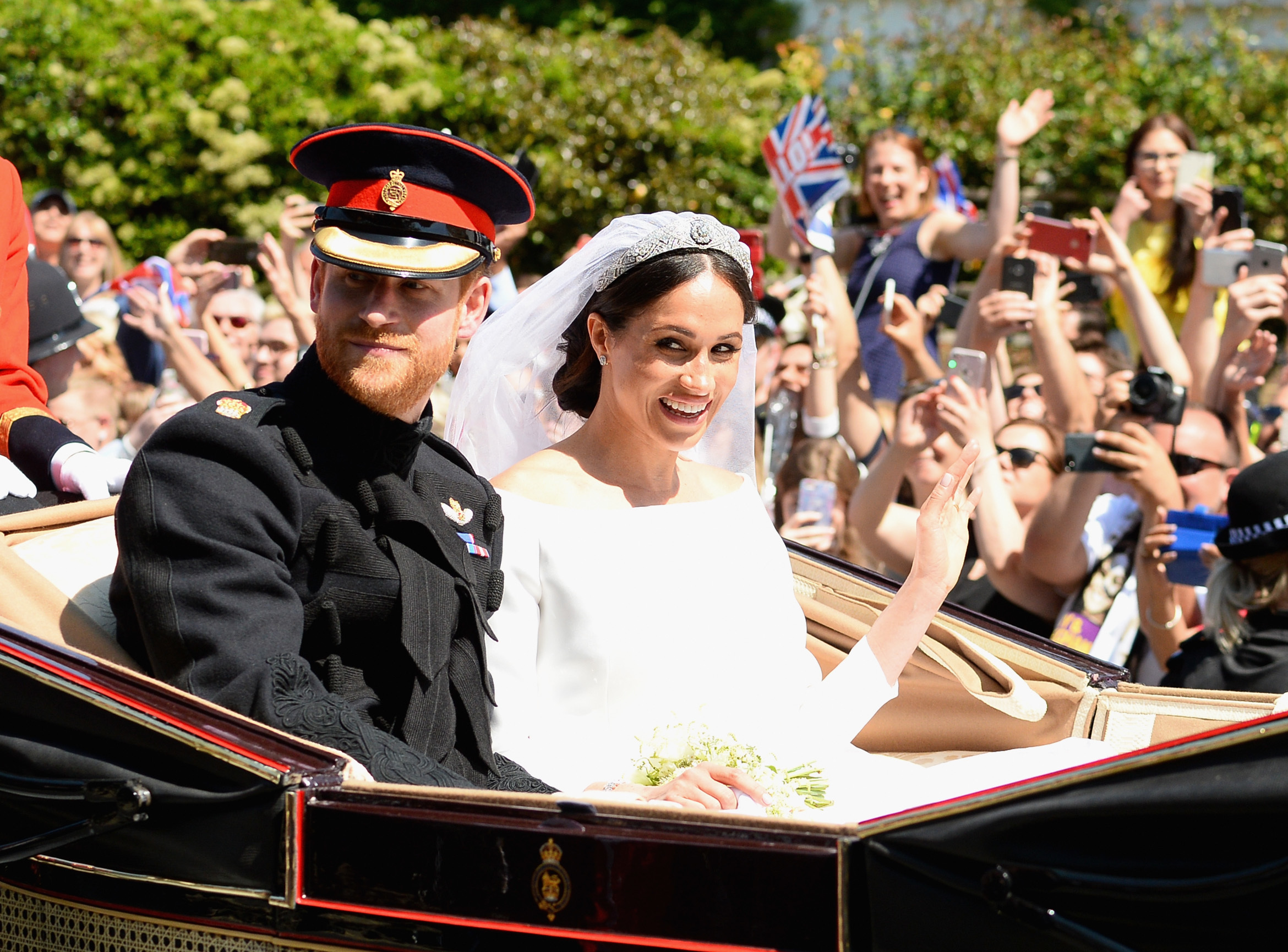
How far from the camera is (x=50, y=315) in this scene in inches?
145

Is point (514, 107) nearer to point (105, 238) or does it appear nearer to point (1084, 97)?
point (105, 238)

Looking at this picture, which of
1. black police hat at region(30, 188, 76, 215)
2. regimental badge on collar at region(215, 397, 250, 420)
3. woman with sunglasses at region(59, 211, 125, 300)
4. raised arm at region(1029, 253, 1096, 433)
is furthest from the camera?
black police hat at region(30, 188, 76, 215)

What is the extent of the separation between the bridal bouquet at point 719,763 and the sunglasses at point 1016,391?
3.00 metres

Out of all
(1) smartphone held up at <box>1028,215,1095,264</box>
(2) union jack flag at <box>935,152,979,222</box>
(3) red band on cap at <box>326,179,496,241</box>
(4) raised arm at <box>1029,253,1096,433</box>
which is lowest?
(3) red band on cap at <box>326,179,496,241</box>

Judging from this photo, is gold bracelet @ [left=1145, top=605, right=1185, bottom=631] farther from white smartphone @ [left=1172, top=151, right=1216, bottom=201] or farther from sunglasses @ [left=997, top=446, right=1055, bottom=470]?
white smartphone @ [left=1172, top=151, right=1216, bottom=201]

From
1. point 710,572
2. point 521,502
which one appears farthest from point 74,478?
point 710,572

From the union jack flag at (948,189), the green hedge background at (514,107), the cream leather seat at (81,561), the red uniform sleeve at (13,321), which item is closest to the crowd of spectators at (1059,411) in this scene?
the union jack flag at (948,189)

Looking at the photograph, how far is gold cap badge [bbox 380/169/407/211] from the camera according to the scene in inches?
88.4

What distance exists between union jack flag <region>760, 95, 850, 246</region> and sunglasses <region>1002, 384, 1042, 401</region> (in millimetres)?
980

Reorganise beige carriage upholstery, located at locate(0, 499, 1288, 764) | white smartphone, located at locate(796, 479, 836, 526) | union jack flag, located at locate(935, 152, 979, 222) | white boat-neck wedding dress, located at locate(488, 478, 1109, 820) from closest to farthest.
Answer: beige carriage upholstery, located at locate(0, 499, 1288, 764)
white boat-neck wedding dress, located at locate(488, 478, 1109, 820)
white smartphone, located at locate(796, 479, 836, 526)
union jack flag, located at locate(935, 152, 979, 222)

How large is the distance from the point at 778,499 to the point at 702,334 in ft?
7.22

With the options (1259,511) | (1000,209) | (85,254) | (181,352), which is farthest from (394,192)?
(85,254)

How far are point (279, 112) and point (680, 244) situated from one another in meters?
8.86

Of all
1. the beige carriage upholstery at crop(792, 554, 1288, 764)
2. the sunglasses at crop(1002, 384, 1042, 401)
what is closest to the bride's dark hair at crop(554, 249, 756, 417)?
the beige carriage upholstery at crop(792, 554, 1288, 764)
